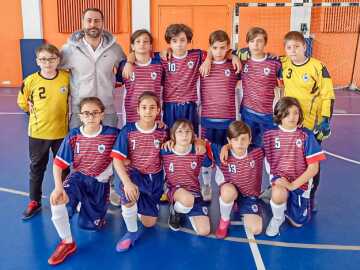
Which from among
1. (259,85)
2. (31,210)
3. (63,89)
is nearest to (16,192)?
(31,210)

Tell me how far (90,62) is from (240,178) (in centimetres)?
165

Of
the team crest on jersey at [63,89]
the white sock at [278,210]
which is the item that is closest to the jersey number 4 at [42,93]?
the team crest on jersey at [63,89]

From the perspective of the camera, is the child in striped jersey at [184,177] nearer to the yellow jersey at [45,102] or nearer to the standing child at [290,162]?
the standing child at [290,162]

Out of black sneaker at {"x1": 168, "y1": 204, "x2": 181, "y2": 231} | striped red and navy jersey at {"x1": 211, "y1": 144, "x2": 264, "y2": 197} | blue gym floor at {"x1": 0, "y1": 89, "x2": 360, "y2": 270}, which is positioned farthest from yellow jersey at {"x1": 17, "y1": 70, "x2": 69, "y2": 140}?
striped red and navy jersey at {"x1": 211, "y1": 144, "x2": 264, "y2": 197}

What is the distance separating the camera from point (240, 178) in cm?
331

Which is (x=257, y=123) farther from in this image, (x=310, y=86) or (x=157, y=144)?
(x=157, y=144)

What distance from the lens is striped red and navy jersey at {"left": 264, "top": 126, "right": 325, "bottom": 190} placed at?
322 centimetres

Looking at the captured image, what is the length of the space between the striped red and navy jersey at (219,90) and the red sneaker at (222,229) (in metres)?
0.99

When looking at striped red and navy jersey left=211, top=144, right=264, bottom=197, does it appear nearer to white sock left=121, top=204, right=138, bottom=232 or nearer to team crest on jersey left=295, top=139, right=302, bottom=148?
team crest on jersey left=295, top=139, right=302, bottom=148

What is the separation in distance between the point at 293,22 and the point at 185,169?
851 cm

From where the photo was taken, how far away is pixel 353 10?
1028 cm

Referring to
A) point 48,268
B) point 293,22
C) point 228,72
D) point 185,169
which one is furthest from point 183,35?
point 293,22

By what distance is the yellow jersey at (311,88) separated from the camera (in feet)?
11.4

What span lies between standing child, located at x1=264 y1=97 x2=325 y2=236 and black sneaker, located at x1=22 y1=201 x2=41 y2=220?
6.53 feet
